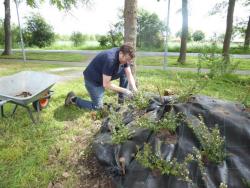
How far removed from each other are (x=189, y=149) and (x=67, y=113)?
→ 253cm

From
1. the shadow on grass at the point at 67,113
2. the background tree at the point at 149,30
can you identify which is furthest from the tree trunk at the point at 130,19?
the background tree at the point at 149,30

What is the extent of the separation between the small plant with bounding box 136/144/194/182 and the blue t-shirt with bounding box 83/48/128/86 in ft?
5.36

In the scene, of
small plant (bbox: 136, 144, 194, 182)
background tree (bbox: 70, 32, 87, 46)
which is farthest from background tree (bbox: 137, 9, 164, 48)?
small plant (bbox: 136, 144, 194, 182)

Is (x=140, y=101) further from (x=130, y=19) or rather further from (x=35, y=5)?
(x=35, y=5)

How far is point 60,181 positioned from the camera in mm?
2625

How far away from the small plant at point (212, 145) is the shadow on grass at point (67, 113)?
7.58 ft

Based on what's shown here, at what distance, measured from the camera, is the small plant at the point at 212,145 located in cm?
227

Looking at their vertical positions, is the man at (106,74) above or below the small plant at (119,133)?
above


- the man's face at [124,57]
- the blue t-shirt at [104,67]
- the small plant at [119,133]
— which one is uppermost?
the man's face at [124,57]

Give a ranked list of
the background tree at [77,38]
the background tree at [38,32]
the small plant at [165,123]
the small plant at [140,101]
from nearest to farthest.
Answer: the small plant at [165,123], the small plant at [140,101], the background tree at [38,32], the background tree at [77,38]

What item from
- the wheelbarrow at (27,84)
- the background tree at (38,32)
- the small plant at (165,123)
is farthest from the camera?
the background tree at (38,32)

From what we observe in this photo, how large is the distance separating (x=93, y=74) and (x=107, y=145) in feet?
5.95

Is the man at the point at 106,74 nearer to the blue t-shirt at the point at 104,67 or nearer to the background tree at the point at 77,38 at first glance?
the blue t-shirt at the point at 104,67

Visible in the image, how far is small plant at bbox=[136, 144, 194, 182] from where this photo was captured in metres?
2.11
